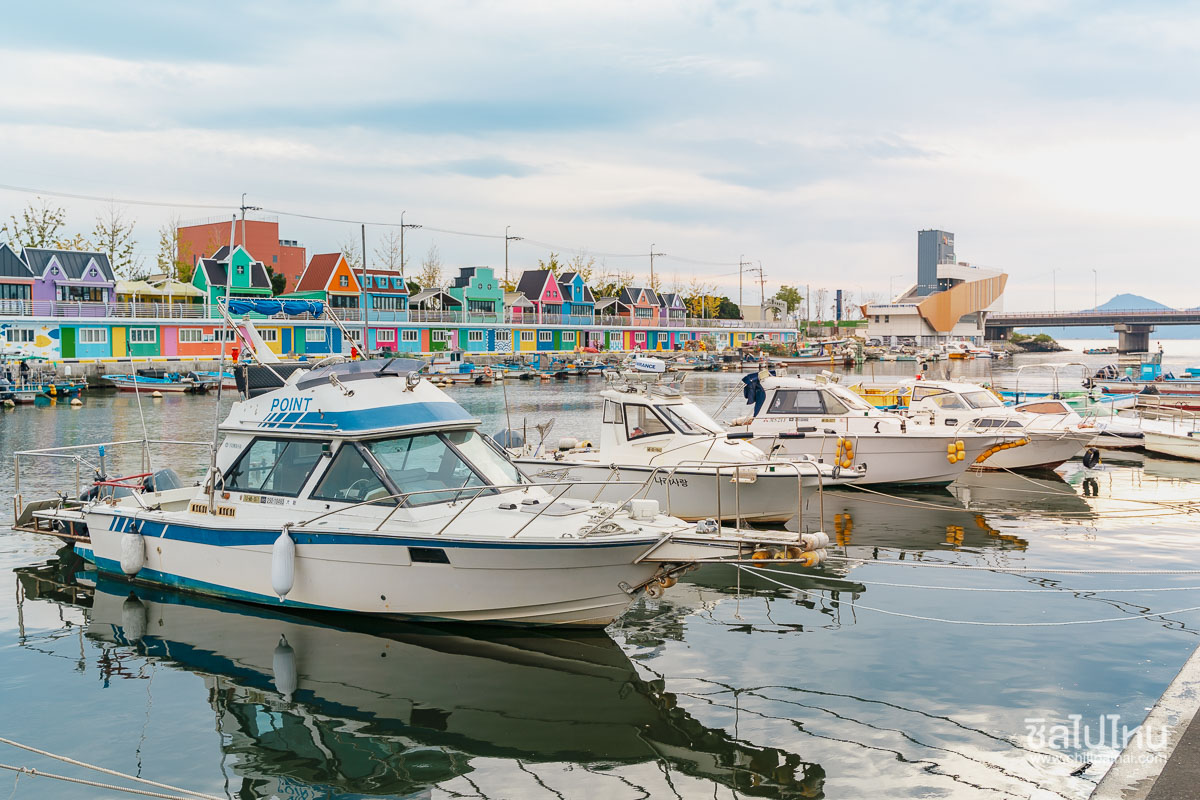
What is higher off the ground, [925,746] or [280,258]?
[280,258]

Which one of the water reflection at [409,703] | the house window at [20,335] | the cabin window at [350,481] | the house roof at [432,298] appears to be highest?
the house roof at [432,298]

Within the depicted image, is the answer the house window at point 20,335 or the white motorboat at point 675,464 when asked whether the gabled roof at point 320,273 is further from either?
the white motorboat at point 675,464

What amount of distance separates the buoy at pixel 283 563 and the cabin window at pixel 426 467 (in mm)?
1535

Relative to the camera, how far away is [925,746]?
28.9 ft

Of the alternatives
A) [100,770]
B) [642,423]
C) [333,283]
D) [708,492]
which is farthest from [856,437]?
[333,283]

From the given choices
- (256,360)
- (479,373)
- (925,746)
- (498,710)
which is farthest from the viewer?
(479,373)

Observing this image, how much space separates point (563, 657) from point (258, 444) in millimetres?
5392

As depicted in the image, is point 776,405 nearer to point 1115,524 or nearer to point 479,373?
point 1115,524

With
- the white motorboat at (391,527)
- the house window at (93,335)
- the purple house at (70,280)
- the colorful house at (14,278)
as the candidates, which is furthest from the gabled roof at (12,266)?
the white motorboat at (391,527)

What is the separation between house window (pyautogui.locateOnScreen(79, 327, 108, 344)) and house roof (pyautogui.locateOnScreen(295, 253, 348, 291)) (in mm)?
20271

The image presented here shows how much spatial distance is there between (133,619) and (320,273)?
73.8 meters

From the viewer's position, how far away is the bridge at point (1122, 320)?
154750 millimetres

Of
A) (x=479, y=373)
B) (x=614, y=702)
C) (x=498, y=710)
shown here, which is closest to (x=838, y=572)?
(x=614, y=702)

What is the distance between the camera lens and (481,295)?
95.1 metres
